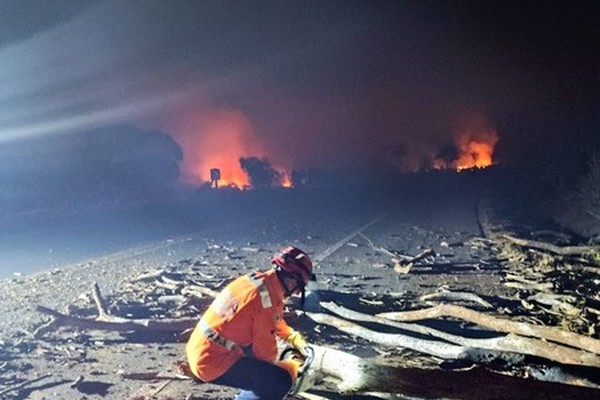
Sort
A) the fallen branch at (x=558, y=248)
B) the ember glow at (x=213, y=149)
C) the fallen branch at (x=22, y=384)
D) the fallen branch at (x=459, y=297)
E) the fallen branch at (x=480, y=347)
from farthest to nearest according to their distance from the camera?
the ember glow at (x=213, y=149) < the fallen branch at (x=558, y=248) < the fallen branch at (x=459, y=297) < the fallen branch at (x=22, y=384) < the fallen branch at (x=480, y=347)

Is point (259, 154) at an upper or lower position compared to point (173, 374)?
upper

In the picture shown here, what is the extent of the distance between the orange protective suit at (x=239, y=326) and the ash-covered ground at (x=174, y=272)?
1.24m

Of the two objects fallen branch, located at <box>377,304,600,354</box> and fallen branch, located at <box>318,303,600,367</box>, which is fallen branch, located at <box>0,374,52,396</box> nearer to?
fallen branch, located at <box>318,303,600,367</box>

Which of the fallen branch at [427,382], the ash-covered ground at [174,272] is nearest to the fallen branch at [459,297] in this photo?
the ash-covered ground at [174,272]

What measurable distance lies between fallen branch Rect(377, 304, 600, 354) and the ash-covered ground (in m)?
0.43

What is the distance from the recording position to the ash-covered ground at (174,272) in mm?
5977

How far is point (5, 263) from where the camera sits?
1288 cm

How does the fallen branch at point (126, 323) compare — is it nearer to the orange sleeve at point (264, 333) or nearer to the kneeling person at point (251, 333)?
the kneeling person at point (251, 333)

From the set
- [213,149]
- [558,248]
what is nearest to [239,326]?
[558,248]

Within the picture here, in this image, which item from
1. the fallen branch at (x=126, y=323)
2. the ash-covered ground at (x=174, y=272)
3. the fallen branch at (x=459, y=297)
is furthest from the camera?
the fallen branch at (x=459, y=297)

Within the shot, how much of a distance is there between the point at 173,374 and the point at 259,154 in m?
54.8

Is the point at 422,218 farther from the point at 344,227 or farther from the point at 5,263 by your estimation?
the point at 5,263

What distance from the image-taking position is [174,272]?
35.4ft

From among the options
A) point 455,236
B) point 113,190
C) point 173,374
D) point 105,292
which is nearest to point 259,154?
point 113,190
